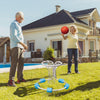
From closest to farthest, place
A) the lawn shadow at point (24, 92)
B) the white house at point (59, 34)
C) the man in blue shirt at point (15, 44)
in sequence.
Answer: the lawn shadow at point (24, 92), the man in blue shirt at point (15, 44), the white house at point (59, 34)

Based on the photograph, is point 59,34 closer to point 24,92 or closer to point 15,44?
point 15,44

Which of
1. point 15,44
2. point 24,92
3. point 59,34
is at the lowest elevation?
point 24,92

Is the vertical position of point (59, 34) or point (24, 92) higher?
point (59, 34)

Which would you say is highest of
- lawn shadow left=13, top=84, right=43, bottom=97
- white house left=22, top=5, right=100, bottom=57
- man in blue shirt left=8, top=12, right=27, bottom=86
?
white house left=22, top=5, right=100, bottom=57

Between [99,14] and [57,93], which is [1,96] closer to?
[57,93]

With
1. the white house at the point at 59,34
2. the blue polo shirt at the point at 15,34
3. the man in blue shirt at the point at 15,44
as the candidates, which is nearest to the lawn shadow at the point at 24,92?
the man in blue shirt at the point at 15,44

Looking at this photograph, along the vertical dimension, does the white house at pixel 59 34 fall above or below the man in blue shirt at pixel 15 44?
above

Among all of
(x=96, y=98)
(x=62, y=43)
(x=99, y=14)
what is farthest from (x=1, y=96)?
(x=99, y=14)

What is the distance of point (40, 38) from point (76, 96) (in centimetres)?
1576

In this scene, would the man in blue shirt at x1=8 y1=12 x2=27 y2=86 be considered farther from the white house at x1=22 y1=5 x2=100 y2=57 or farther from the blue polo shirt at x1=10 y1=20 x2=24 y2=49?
the white house at x1=22 y1=5 x2=100 y2=57

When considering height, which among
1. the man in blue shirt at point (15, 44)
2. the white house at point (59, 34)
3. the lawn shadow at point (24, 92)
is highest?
the white house at point (59, 34)

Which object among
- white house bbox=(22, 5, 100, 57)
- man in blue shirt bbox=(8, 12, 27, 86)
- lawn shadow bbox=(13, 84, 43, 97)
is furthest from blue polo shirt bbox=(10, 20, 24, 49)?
white house bbox=(22, 5, 100, 57)

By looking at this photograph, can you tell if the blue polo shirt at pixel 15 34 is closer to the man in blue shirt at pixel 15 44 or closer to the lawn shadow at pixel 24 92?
the man in blue shirt at pixel 15 44

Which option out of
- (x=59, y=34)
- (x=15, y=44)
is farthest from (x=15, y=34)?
(x=59, y=34)
